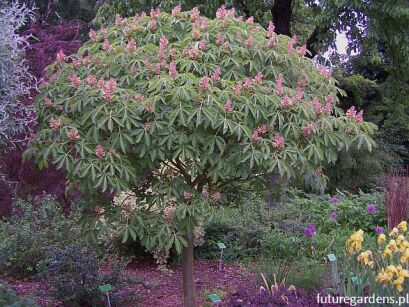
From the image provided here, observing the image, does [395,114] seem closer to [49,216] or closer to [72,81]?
[49,216]

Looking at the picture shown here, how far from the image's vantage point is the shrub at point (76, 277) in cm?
519

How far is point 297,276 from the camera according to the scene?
17.0ft

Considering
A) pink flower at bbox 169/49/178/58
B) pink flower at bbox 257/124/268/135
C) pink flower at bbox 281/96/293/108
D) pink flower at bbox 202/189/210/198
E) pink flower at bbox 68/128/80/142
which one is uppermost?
pink flower at bbox 169/49/178/58

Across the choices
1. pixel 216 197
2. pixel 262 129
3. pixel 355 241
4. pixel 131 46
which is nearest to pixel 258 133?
pixel 262 129

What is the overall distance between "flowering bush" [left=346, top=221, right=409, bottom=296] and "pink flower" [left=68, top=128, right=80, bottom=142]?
2004 millimetres

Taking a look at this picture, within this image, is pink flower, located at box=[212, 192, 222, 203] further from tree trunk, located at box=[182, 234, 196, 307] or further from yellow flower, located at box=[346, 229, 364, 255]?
yellow flower, located at box=[346, 229, 364, 255]

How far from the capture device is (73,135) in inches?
156

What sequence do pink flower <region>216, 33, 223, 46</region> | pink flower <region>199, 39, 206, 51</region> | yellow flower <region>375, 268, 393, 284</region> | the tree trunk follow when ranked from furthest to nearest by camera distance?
1. the tree trunk
2. pink flower <region>216, 33, 223, 46</region>
3. pink flower <region>199, 39, 206, 51</region>
4. yellow flower <region>375, 268, 393, 284</region>

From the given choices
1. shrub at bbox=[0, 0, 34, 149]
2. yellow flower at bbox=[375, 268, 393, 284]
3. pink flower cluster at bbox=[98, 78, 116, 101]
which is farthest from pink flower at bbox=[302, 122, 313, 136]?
shrub at bbox=[0, 0, 34, 149]

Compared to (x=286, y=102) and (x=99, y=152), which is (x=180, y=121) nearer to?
(x=99, y=152)

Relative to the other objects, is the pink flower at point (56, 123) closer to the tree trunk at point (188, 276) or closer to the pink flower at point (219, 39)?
the pink flower at point (219, 39)

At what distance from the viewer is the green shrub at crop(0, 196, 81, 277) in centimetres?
655

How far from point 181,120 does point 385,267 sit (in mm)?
1679

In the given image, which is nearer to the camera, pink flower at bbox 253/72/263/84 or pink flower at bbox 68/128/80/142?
pink flower at bbox 68/128/80/142
